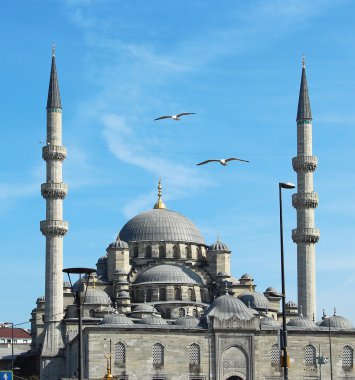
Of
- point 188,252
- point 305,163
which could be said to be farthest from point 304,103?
point 188,252

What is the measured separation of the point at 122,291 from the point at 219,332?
13889mm

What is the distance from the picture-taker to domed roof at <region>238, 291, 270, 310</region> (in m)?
80.6

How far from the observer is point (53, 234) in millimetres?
75188

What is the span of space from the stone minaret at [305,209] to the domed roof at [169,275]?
352 inches

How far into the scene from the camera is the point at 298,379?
2753 inches

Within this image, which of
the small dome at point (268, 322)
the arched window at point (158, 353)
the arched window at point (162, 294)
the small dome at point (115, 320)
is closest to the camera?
the arched window at point (158, 353)

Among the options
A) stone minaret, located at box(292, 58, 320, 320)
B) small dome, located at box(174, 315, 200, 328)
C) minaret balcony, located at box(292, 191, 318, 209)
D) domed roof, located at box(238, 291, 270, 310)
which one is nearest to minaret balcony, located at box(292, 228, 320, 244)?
stone minaret, located at box(292, 58, 320, 320)

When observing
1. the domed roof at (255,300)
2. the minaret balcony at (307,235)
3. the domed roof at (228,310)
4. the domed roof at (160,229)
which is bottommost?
the domed roof at (228,310)

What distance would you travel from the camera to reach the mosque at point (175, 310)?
6838cm

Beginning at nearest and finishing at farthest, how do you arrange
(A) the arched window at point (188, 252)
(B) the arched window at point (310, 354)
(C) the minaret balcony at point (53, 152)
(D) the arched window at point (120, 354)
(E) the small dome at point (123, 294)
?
1. (D) the arched window at point (120, 354)
2. (B) the arched window at point (310, 354)
3. (C) the minaret balcony at point (53, 152)
4. (E) the small dome at point (123, 294)
5. (A) the arched window at point (188, 252)

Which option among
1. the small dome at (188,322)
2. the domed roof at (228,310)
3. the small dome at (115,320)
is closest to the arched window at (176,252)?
the small dome at (188,322)

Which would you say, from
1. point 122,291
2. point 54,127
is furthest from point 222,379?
point 54,127

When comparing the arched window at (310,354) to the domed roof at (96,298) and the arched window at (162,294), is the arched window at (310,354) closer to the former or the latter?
the arched window at (162,294)

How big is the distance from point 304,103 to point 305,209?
26.2ft
